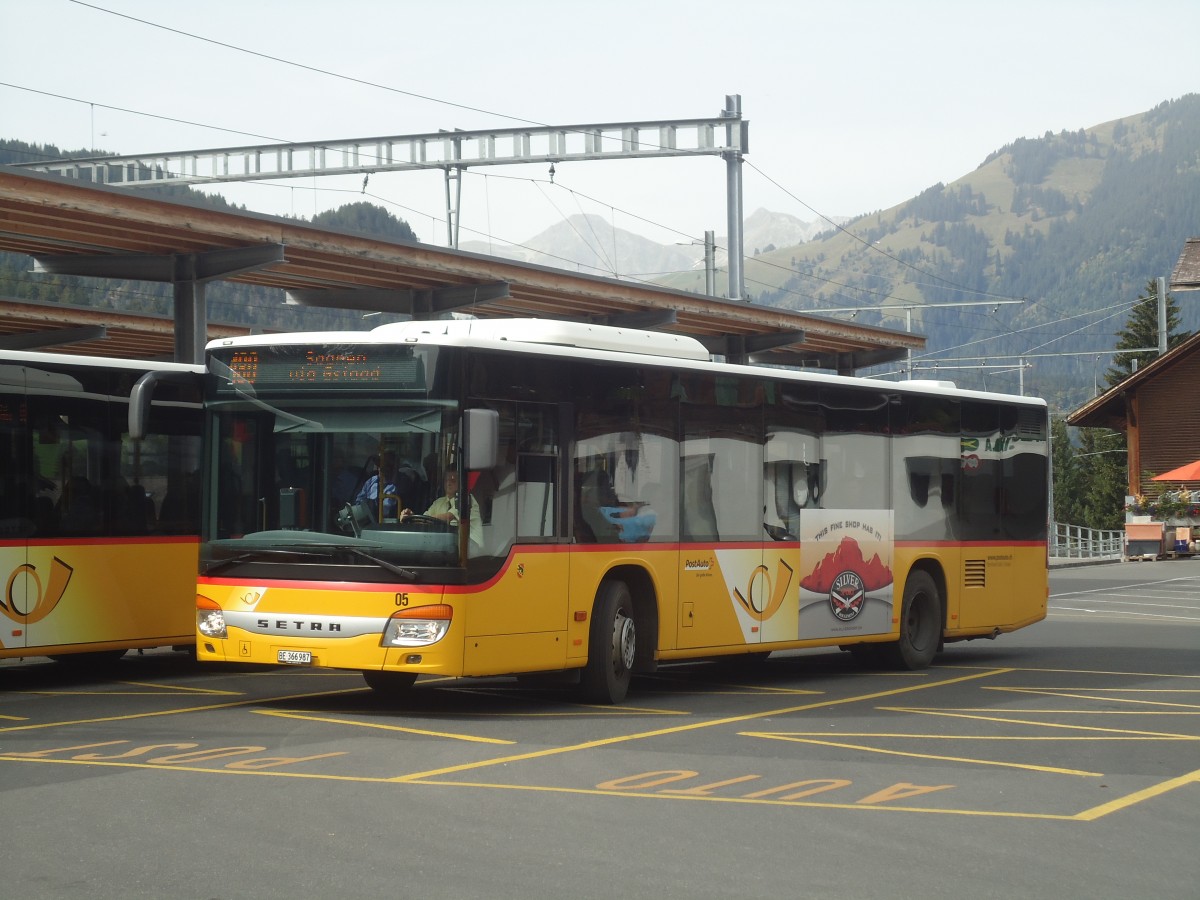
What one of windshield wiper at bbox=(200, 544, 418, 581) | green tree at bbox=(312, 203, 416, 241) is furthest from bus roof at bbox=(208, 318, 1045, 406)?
green tree at bbox=(312, 203, 416, 241)

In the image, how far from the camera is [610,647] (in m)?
13.2

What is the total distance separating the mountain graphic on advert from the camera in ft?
51.4

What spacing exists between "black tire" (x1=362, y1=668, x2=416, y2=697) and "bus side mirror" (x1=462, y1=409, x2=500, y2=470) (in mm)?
2701

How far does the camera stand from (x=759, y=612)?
14922 mm

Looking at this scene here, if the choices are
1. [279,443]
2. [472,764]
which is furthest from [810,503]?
[472,764]

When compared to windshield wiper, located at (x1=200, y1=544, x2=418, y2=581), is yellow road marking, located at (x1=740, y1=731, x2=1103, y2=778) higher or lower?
lower

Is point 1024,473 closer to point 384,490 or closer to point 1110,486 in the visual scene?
point 384,490

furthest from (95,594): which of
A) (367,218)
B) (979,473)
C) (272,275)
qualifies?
(367,218)

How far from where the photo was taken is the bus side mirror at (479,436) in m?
11.8

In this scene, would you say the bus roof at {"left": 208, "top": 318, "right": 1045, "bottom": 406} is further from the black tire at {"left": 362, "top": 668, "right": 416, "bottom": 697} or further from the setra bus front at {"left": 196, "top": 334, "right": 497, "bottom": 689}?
the black tire at {"left": 362, "top": 668, "right": 416, "bottom": 697}

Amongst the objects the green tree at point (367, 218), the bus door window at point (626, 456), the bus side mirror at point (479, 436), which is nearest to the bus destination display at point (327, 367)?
the bus side mirror at point (479, 436)

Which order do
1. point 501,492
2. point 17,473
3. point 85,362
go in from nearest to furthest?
point 501,492, point 17,473, point 85,362

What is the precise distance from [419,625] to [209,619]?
1.77m

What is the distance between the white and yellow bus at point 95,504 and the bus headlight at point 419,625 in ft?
8.49
